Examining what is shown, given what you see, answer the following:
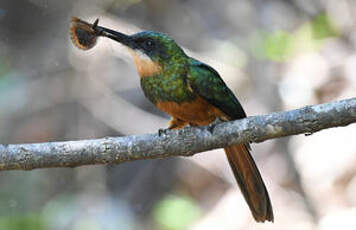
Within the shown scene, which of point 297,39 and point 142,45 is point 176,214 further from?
point 142,45

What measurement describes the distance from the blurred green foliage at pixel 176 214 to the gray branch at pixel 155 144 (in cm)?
216

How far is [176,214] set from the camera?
4363 mm

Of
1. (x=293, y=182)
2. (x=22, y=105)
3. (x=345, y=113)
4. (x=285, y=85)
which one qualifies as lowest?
(x=345, y=113)

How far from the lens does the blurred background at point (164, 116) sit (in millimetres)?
4555

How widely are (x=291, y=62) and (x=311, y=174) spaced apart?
1.07 metres

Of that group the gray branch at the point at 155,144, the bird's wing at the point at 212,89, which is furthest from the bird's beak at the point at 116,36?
the gray branch at the point at 155,144

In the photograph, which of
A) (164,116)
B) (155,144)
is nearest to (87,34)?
(155,144)

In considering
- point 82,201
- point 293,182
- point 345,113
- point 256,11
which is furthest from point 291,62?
point 345,113

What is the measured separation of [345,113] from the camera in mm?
1932

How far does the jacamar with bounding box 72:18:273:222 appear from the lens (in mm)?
2551

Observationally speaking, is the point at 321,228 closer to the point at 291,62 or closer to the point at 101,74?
the point at 291,62

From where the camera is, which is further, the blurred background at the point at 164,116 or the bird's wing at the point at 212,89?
the blurred background at the point at 164,116

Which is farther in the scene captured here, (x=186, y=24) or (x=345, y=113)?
(x=186, y=24)

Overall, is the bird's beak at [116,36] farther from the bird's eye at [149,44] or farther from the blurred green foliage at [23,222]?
the blurred green foliage at [23,222]
